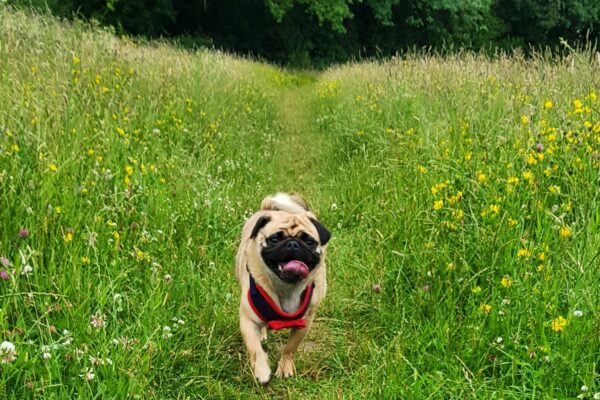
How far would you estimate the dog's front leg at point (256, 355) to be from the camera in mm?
2498

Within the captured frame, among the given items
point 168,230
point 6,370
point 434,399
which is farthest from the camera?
point 168,230

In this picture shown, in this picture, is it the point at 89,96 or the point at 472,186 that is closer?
the point at 472,186

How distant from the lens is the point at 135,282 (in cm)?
272

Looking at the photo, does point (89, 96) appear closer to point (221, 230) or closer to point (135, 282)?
point (221, 230)

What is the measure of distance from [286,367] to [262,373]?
216 millimetres

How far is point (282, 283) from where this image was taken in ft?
9.05

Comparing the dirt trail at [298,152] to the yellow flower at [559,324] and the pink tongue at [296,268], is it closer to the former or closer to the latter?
the pink tongue at [296,268]

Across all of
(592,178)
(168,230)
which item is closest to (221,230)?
(168,230)

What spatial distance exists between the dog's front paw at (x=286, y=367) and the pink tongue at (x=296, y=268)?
503 mm

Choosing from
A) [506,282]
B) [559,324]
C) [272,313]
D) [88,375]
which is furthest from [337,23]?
[88,375]

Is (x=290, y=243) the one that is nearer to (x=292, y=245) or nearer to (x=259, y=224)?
(x=292, y=245)

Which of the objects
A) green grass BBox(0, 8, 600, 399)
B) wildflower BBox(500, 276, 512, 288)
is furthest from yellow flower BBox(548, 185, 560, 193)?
wildflower BBox(500, 276, 512, 288)

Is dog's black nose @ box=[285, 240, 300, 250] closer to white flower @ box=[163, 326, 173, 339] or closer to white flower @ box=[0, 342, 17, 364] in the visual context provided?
white flower @ box=[163, 326, 173, 339]

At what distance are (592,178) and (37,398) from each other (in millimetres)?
3113
